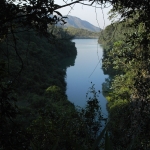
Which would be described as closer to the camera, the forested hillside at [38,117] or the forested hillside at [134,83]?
the forested hillside at [38,117]

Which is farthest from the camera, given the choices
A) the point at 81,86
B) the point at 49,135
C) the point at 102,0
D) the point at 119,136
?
the point at 81,86

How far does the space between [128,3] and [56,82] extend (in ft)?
85.8

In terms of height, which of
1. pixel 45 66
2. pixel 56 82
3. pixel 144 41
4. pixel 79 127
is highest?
pixel 45 66

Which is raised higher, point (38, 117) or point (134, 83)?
point (134, 83)

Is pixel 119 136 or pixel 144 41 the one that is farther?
pixel 119 136

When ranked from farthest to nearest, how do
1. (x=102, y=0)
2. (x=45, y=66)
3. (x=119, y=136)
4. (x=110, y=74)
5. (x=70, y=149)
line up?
(x=110, y=74)
(x=45, y=66)
(x=119, y=136)
(x=70, y=149)
(x=102, y=0)

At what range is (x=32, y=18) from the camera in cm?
197

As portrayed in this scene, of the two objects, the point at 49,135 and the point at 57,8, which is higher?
the point at 57,8

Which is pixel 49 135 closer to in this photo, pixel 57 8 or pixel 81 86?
pixel 57 8

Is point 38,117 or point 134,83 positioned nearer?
point 134,83

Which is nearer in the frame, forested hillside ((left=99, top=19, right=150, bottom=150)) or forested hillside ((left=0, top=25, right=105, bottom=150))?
forested hillside ((left=0, top=25, right=105, bottom=150))

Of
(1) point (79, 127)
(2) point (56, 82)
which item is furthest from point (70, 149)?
(2) point (56, 82)

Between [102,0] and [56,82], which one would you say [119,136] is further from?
[56,82]

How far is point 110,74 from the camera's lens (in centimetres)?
3741
